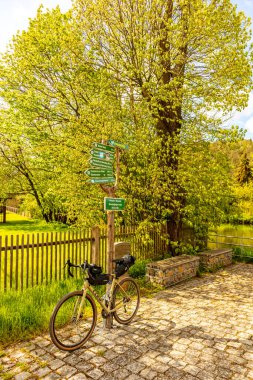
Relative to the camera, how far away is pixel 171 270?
25.0ft

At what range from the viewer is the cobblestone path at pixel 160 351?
11.8ft

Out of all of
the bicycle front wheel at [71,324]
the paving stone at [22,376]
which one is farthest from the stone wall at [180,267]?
the paving stone at [22,376]

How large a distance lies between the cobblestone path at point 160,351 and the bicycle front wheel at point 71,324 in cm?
16

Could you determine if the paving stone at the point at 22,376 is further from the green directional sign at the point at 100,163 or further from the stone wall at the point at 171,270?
the stone wall at the point at 171,270

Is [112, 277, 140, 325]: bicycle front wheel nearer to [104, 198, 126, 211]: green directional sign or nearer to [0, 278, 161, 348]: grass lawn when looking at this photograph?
[0, 278, 161, 348]: grass lawn

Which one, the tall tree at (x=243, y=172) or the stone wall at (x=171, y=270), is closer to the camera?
the stone wall at (x=171, y=270)

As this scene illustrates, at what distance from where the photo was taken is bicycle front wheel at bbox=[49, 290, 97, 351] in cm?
398

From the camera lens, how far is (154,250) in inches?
383

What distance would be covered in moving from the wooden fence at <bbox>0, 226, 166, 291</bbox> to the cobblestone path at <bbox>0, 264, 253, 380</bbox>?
234 cm

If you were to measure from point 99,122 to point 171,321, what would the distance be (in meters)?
6.14

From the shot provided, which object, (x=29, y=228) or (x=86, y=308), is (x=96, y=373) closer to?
(x=86, y=308)

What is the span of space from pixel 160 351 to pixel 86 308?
7.06 ft

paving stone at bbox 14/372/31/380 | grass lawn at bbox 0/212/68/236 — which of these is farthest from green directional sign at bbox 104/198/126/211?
grass lawn at bbox 0/212/68/236

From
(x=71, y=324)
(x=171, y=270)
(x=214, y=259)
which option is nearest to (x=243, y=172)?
(x=214, y=259)
